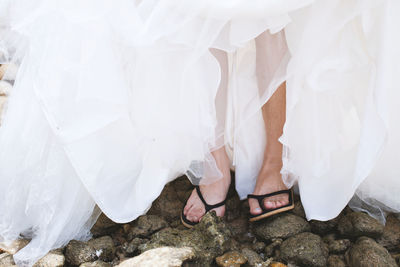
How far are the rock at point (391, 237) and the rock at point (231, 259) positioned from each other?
550mm

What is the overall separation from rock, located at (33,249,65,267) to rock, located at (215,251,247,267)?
528 millimetres

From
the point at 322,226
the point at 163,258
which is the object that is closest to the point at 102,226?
the point at 163,258

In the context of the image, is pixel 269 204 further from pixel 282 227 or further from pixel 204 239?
pixel 204 239

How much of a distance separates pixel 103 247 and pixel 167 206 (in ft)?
1.12

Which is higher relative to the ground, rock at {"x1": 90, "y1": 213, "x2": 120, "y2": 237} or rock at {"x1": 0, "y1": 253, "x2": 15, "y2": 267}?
rock at {"x1": 0, "y1": 253, "x2": 15, "y2": 267}

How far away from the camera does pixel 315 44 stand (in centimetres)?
134

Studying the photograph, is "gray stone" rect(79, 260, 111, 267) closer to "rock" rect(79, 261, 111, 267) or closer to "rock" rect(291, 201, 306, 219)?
"rock" rect(79, 261, 111, 267)

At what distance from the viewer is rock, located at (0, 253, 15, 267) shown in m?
1.49

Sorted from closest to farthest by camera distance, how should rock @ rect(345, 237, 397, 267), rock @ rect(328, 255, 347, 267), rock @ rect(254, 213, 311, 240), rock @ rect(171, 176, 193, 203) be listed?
rock @ rect(345, 237, 397, 267), rock @ rect(328, 255, 347, 267), rock @ rect(254, 213, 311, 240), rock @ rect(171, 176, 193, 203)

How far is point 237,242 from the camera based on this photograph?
1648 millimetres

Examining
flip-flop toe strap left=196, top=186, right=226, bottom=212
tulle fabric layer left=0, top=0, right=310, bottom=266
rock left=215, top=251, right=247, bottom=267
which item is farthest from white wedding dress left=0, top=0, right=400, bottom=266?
rock left=215, top=251, right=247, bottom=267

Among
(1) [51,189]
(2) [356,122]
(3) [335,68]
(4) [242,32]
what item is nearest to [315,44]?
(3) [335,68]

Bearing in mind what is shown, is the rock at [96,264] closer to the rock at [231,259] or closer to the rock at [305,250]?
the rock at [231,259]

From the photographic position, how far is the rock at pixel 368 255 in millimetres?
1358
